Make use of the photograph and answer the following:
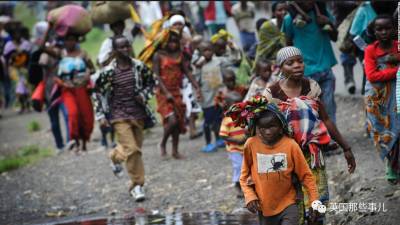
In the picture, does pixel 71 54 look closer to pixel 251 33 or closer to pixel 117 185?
pixel 117 185

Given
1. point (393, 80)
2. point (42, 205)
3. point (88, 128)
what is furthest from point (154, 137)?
point (393, 80)

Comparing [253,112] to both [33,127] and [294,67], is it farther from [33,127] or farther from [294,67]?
[33,127]

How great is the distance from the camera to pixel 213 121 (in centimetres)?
1209

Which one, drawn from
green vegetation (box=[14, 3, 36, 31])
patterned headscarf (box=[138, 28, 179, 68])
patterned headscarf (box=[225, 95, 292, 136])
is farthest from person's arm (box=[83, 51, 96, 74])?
green vegetation (box=[14, 3, 36, 31])

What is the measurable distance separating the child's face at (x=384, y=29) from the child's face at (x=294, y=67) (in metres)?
1.50

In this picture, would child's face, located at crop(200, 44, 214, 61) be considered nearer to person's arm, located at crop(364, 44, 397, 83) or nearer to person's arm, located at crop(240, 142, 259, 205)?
person's arm, located at crop(364, 44, 397, 83)

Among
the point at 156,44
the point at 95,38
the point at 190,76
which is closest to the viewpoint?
the point at 156,44

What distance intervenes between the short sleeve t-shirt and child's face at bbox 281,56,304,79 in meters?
3.27

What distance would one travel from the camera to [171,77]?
1162cm

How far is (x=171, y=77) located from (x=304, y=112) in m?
5.43

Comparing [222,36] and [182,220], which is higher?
[222,36]

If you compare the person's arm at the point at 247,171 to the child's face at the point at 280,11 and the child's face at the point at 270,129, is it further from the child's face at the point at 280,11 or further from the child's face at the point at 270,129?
the child's face at the point at 280,11
